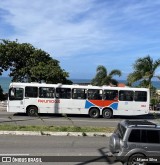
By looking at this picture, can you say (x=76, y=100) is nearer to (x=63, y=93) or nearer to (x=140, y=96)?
(x=63, y=93)

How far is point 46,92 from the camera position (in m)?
27.9

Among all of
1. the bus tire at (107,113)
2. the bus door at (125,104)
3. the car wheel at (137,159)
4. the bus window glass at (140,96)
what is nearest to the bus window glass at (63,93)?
the bus tire at (107,113)

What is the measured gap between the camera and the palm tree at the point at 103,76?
44844 mm

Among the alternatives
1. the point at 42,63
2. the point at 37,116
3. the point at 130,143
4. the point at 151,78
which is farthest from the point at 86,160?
the point at 42,63

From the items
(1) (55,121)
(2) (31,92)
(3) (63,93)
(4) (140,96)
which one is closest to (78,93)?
(3) (63,93)

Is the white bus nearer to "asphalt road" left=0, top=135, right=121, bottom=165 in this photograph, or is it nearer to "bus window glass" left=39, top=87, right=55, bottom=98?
"bus window glass" left=39, top=87, right=55, bottom=98

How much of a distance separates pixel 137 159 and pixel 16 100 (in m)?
17.3

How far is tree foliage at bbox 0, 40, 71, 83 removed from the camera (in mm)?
39062

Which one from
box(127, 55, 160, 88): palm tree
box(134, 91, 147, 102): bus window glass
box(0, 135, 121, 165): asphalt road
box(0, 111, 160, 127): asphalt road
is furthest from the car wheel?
box(127, 55, 160, 88): palm tree

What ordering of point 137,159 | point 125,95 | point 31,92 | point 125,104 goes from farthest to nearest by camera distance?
point 125,95 < point 125,104 < point 31,92 < point 137,159

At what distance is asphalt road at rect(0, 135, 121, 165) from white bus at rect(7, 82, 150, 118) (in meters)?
10.6

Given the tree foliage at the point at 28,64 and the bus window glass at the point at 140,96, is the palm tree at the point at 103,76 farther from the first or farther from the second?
the bus window glass at the point at 140,96

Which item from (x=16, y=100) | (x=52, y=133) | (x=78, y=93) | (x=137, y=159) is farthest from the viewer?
(x=78, y=93)

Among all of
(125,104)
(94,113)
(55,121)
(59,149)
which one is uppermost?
(125,104)
